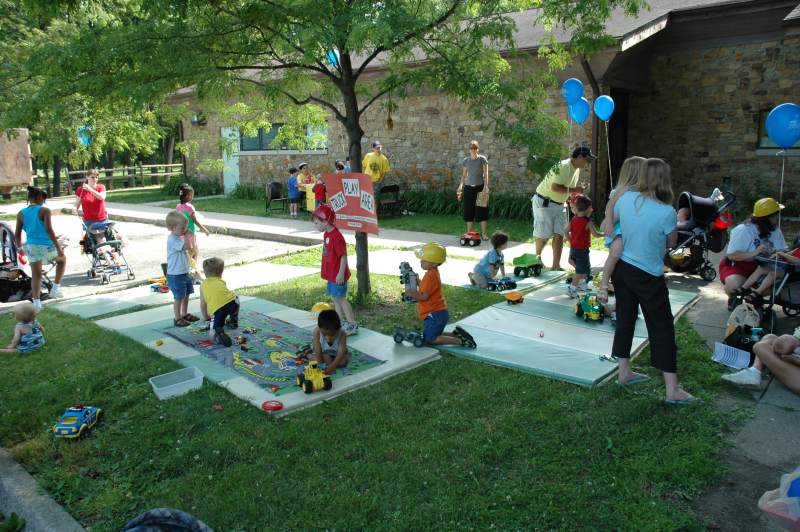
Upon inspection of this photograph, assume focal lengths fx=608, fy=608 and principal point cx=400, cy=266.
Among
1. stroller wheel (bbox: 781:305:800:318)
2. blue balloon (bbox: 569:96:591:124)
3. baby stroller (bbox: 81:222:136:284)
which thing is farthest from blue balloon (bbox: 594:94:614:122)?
baby stroller (bbox: 81:222:136:284)

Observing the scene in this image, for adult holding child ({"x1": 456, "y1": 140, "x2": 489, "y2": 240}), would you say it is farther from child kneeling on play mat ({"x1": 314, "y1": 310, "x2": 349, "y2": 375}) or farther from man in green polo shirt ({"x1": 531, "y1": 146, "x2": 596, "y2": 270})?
child kneeling on play mat ({"x1": 314, "y1": 310, "x2": 349, "y2": 375})

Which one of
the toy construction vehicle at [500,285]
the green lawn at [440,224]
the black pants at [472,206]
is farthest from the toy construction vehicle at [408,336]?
the green lawn at [440,224]

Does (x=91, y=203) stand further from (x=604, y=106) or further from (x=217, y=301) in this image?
(x=604, y=106)

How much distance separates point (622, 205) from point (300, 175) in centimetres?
1317

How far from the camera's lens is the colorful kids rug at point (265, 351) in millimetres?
5547

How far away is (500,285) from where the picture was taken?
8367mm

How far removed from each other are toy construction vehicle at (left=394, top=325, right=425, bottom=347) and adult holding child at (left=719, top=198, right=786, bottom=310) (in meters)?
3.56

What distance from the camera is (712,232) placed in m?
8.42

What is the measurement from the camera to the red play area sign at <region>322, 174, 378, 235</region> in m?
6.96

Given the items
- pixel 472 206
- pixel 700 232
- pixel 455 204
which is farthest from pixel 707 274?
pixel 455 204

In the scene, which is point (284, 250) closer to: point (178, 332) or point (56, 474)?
point (178, 332)

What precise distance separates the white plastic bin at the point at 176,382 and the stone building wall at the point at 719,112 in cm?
1293

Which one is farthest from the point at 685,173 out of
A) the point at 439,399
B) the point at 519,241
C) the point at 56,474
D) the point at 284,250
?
the point at 56,474

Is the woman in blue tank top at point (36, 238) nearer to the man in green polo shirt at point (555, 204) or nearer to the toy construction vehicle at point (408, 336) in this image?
the toy construction vehicle at point (408, 336)
